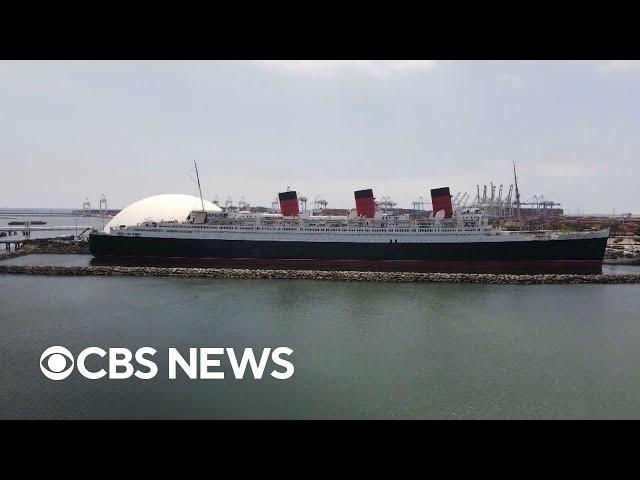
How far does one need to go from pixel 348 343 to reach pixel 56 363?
827cm

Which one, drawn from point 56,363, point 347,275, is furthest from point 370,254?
point 56,363

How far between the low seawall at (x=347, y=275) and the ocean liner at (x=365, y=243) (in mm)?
3599

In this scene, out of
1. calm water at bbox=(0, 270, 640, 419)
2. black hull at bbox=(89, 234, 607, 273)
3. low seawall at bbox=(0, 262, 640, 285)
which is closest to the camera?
calm water at bbox=(0, 270, 640, 419)

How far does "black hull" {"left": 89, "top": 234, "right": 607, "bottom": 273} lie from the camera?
24.5 meters

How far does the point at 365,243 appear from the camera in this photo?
26234mm

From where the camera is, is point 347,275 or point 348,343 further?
point 347,275

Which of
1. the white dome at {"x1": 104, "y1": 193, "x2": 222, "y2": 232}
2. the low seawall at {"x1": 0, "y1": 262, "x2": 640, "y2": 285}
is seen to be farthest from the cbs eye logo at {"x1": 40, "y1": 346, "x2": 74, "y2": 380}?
the white dome at {"x1": 104, "y1": 193, "x2": 222, "y2": 232}

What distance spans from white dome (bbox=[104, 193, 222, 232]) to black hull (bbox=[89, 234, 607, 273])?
13.3 meters

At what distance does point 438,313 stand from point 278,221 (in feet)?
53.6

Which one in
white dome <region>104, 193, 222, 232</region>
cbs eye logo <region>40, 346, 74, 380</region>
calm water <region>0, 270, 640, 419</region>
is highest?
white dome <region>104, 193, 222, 232</region>

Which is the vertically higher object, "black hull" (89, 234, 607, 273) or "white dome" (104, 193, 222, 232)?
"white dome" (104, 193, 222, 232)

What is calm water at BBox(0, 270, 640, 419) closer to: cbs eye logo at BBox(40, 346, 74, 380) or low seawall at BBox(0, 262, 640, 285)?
cbs eye logo at BBox(40, 346, 74, 380)

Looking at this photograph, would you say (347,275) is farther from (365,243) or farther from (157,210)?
(157,210)

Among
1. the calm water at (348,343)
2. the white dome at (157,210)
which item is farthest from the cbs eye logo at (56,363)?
the white dome at (157,210)
